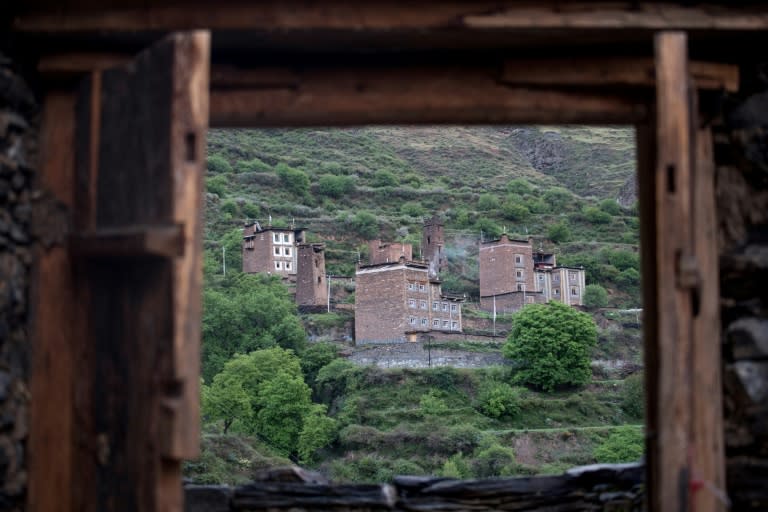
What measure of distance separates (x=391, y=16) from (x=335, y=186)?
90519 millimetres

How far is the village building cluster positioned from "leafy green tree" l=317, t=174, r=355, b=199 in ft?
47.7

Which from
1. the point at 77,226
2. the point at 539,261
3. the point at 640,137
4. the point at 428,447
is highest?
the point at 539,261

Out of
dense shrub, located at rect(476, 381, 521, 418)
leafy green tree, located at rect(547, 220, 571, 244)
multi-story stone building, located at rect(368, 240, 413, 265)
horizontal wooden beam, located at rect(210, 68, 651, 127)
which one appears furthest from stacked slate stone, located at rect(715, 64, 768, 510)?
leafy green tree, located at rect(547, 220, 571, 244)

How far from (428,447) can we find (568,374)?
12.9 m

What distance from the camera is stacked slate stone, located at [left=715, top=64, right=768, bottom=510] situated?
367 cm

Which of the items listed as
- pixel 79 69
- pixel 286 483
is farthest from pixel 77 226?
pixel 286 483

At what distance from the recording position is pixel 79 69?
3766mm

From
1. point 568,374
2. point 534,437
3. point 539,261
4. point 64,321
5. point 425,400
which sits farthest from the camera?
point 539,261

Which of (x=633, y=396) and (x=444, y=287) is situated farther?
(x=444, y=287)

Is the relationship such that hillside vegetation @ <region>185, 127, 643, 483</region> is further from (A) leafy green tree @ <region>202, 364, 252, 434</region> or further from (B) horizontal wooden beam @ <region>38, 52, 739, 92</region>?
(B) horizontal wooden beam @ <region>38, 52, 739, 92</region>

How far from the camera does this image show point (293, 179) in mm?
92312

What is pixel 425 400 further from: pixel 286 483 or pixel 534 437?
pixel 286 483

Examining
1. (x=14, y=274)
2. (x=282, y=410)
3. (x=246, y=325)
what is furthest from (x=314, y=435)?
(x=14, y=274)

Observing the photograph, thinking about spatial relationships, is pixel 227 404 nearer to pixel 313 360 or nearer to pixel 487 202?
pixel 313 360
